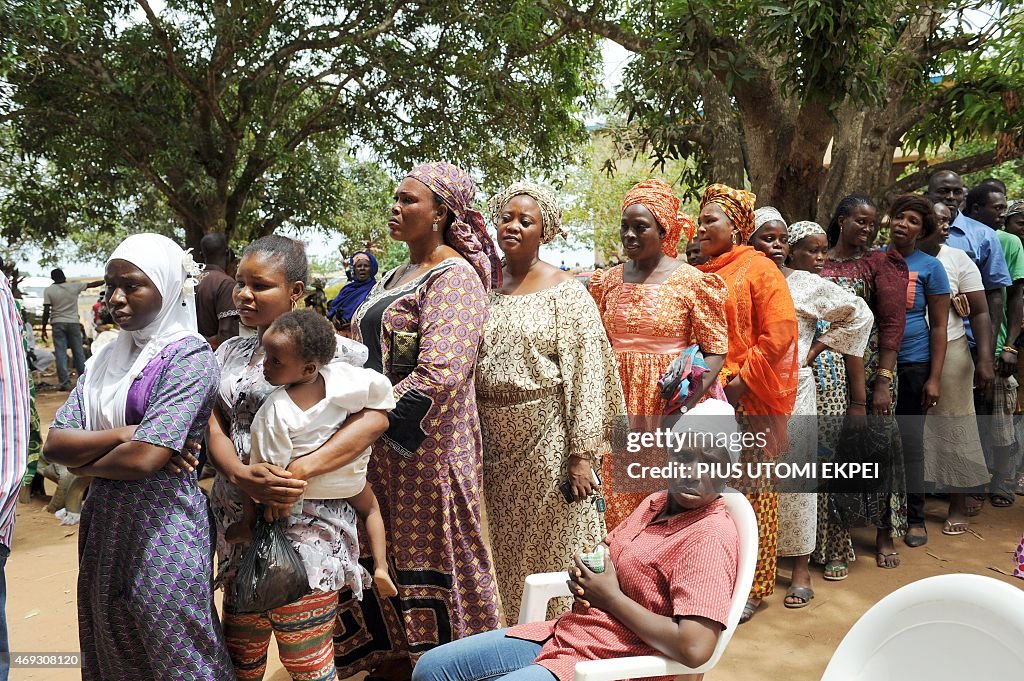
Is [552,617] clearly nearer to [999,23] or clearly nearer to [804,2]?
[804,2]

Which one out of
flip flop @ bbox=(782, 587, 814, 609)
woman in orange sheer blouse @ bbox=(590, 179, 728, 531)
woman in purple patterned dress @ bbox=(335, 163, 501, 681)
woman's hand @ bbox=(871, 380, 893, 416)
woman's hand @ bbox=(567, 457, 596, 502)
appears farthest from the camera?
woman's hand @ bbox=(871, 380, 893, 416)

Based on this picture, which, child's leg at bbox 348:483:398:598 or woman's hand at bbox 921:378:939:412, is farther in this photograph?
woman's hand at bbox 921:378:939:412

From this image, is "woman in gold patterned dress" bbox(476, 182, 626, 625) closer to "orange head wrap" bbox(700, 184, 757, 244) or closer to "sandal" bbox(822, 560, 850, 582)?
"orange head wrap" bbox(700, 184, 757, 244)

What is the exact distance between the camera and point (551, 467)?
3.08 metres

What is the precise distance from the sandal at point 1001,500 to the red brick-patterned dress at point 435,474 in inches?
175

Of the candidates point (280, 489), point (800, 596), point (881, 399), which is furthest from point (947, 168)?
point (280, 489)

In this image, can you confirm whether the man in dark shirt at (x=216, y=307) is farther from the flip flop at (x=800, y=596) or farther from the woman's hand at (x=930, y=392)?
the woman's hand at (x=930, y=392)

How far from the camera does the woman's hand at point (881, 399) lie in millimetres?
4496

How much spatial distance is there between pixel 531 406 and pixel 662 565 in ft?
3.48

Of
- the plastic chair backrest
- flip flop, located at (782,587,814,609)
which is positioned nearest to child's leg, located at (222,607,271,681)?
the plastic chair backrest

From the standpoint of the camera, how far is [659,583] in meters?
2.12

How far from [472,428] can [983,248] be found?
4.17 metres

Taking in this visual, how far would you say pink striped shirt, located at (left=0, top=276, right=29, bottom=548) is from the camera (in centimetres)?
213

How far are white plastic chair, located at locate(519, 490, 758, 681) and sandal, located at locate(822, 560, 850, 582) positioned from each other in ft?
7.99
